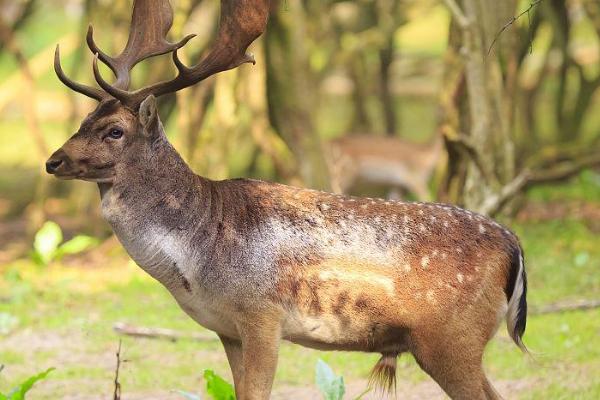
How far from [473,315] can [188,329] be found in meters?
3.67

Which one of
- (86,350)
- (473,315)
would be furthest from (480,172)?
(473,315)

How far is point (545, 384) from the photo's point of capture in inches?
274

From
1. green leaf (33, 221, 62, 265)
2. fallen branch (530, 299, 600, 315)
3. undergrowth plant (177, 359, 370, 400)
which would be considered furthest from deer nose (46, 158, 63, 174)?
green leaf (33, 221, 62, 265)

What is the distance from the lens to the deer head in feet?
17.7

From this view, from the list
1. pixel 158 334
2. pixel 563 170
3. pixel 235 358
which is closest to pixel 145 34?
pixel 235 358

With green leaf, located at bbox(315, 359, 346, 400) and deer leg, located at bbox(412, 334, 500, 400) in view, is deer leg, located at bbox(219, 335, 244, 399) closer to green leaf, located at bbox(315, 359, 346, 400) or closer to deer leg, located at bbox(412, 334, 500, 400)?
green leaf, located at bbox(315, 359, 346, 400)

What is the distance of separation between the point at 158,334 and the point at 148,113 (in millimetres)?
3053

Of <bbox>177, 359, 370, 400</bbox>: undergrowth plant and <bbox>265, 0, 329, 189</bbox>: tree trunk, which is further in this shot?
<bbox>265, 0, 329, 189</bbox>: tree trunk

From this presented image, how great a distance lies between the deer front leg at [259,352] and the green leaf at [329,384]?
1.36 ft

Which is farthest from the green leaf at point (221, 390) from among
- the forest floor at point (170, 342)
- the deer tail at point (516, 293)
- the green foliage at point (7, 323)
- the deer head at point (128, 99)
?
the green foliage at point (7, 323)

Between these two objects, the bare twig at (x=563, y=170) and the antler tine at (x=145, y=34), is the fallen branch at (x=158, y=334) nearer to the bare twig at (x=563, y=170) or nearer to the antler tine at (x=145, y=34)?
the antler tine at (x=145, y=34)

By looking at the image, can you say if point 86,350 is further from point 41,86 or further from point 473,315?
point 41,86

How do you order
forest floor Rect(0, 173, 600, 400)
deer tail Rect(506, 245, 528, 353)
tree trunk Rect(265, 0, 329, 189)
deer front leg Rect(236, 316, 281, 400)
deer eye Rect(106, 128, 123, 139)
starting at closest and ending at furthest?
deer front leg Rect(236, 316, 281, 400), deer eye Rect(106, 128, 123, 139), deer tail Rect(506, 245, 528, 353), forest floor Rect(0, 173, 600, 400), tree trunk Rect(265, 0, 329, 189)

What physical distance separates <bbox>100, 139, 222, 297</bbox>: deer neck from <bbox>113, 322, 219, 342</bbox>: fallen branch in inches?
110
